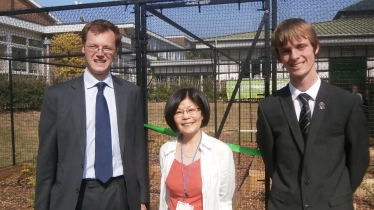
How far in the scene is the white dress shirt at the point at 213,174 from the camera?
234 centimetres

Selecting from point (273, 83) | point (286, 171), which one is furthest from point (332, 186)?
point (273, 83)

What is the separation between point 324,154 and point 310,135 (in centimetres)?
13

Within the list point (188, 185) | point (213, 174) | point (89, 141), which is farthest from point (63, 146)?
point (213, 174)

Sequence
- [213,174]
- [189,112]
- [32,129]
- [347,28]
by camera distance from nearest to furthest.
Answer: [213,174], [189,112], [347,28], [32,129]

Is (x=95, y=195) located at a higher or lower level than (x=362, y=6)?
lower

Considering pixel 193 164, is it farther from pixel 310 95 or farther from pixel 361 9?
pixel 361 9

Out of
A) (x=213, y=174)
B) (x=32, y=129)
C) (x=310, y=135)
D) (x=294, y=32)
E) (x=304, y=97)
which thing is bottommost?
(x=32, y=129)

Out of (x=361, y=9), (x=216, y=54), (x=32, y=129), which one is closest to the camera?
(x=361, y=9)

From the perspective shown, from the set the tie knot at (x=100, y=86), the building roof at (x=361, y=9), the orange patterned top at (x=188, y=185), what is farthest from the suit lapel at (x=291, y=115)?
the building roof at (x=361, y=9)

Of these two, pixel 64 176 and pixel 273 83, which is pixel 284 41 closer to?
pixel 273 83

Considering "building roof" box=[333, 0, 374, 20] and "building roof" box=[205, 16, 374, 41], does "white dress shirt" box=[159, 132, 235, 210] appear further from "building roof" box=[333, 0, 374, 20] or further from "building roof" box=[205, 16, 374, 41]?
"building roof" box=[205, 16, 374, 41]

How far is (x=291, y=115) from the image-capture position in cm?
215

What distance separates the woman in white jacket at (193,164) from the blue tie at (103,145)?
0.37m

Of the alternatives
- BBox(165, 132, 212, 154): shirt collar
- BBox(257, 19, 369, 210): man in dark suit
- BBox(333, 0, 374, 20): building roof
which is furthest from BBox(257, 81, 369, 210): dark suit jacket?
BBox(333, 0, 374, 20): building roof
